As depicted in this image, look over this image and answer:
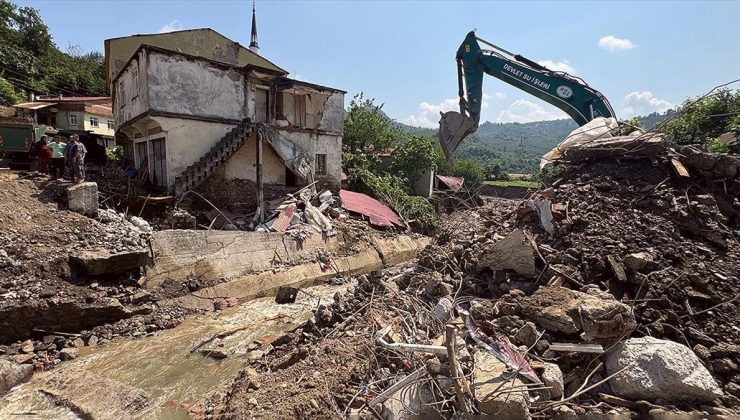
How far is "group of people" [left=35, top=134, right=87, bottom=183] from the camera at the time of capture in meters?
10.5

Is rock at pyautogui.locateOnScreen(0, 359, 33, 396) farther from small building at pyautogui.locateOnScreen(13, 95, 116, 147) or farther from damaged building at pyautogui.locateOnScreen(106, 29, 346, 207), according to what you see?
small building at pyautogui.locateOnScreen(13, 95, 116, 147)

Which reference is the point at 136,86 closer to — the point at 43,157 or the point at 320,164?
the point at 43,157

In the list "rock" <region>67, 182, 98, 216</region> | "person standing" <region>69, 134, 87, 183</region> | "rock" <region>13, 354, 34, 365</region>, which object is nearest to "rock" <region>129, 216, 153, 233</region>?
"rock" <region>67, 182, 98, 216</region>

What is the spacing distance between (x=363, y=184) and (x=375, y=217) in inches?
183

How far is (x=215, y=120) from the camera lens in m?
14.2

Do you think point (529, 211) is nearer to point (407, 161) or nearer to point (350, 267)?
point (350, 267)

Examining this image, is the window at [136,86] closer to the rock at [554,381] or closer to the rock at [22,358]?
the rock at [22,358]

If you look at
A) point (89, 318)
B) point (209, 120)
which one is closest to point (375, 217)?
point (209, 120)

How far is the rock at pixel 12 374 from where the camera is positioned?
5930 mm

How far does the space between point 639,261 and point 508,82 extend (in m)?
7.50

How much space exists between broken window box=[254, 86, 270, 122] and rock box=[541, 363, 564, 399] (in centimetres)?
1500

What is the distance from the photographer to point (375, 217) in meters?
17.3

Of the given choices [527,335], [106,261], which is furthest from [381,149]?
[527,335]

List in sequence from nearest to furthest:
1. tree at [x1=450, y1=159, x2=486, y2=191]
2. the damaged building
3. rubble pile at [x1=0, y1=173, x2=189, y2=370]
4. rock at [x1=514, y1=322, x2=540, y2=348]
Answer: rock at [x1=514, y1=322, x2=540, y2=348], rubble pile at [x1=0, y1=173, x2=189, y2=370], the damaged building, tree at [x1=450, y1=159, x2=486, y2=191]
